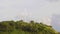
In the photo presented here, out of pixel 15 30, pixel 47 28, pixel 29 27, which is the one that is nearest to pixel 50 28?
pixel 47 28

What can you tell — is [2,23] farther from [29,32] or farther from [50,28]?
[50,28]

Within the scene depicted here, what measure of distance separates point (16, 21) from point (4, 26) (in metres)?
5.84

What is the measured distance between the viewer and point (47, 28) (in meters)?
77.5

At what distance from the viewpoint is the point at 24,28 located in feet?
240

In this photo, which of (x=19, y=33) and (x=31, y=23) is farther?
(x=31, y=23)

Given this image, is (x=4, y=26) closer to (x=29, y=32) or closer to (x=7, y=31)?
(x=7, y=31)

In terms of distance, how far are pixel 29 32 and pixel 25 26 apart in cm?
241

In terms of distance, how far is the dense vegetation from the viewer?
7025 centimetres

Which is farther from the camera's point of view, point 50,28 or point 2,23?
point 50,28

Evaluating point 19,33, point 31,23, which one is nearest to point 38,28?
point 31,23

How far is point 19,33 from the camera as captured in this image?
230ft

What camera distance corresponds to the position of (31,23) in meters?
76.9

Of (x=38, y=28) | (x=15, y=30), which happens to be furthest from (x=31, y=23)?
(x=15, y=30)

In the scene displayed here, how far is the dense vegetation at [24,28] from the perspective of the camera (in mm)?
70250
